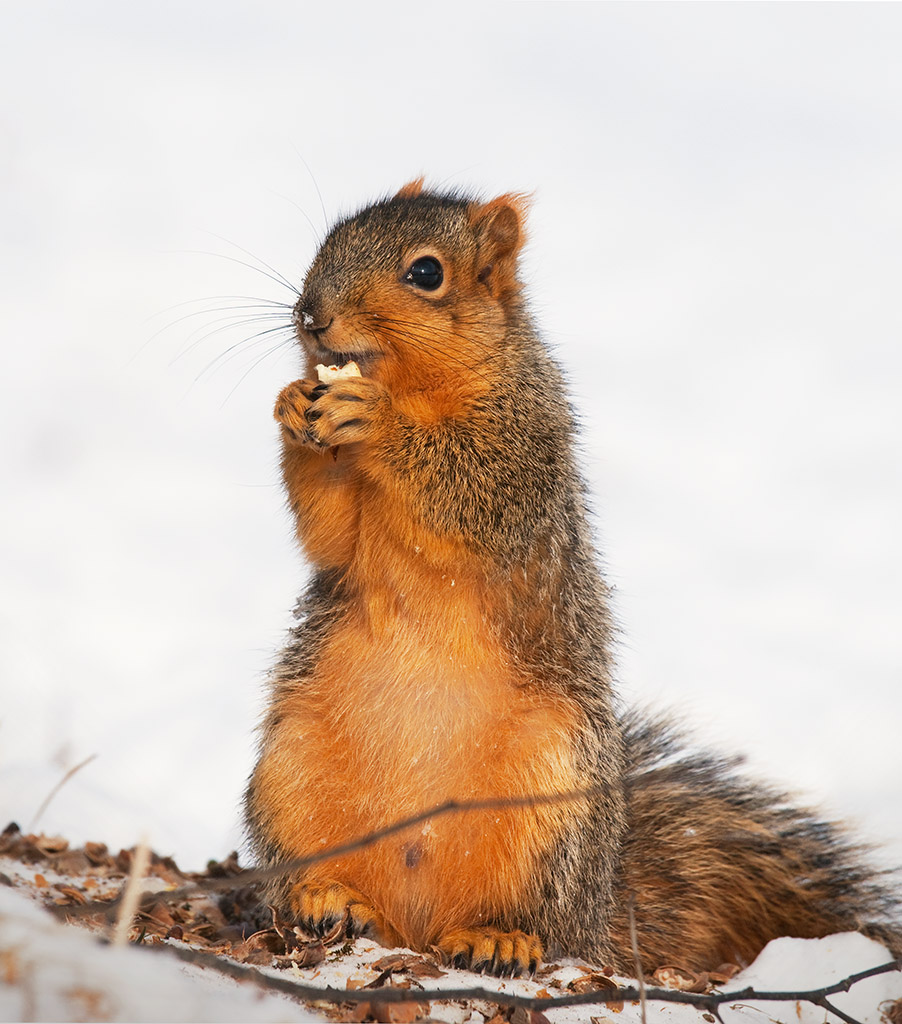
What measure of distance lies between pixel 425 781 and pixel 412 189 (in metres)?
1.68

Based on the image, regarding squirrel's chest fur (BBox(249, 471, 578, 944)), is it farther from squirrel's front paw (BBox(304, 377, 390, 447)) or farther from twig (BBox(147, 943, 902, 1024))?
twig (BBox(147, 943, 902, 1024))

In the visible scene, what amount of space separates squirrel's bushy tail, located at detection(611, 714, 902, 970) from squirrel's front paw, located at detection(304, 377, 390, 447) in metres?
1.15

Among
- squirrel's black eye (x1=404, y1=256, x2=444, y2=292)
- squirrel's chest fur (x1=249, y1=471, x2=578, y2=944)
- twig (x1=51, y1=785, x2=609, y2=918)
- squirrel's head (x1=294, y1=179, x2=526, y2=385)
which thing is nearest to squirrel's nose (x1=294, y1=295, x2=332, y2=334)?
squirrel's head (x1=294, y1=179, x2=526, y2=385)

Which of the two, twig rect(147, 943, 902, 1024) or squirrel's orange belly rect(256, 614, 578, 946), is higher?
squirrel's orange belly rect(256, 614, 578, 946)

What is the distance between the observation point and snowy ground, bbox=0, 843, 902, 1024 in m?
1.18

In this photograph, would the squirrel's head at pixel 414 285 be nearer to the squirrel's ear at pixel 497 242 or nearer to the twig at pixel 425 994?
the squirrel's ear at pixel 497 242

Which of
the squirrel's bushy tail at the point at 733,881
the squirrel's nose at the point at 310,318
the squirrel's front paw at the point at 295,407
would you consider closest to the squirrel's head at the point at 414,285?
the squirrel's nose at the point at 310,318

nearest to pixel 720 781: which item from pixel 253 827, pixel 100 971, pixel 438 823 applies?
pixel 438 823

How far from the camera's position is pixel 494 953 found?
1984mm

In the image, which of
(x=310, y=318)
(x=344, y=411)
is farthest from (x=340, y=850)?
(x=310, y=318)

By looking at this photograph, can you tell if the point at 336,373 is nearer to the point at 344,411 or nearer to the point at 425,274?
the point at 344,411

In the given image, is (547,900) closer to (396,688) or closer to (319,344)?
(396,688)

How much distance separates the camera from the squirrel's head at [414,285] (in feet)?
7.59

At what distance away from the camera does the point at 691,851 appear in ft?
8.48
